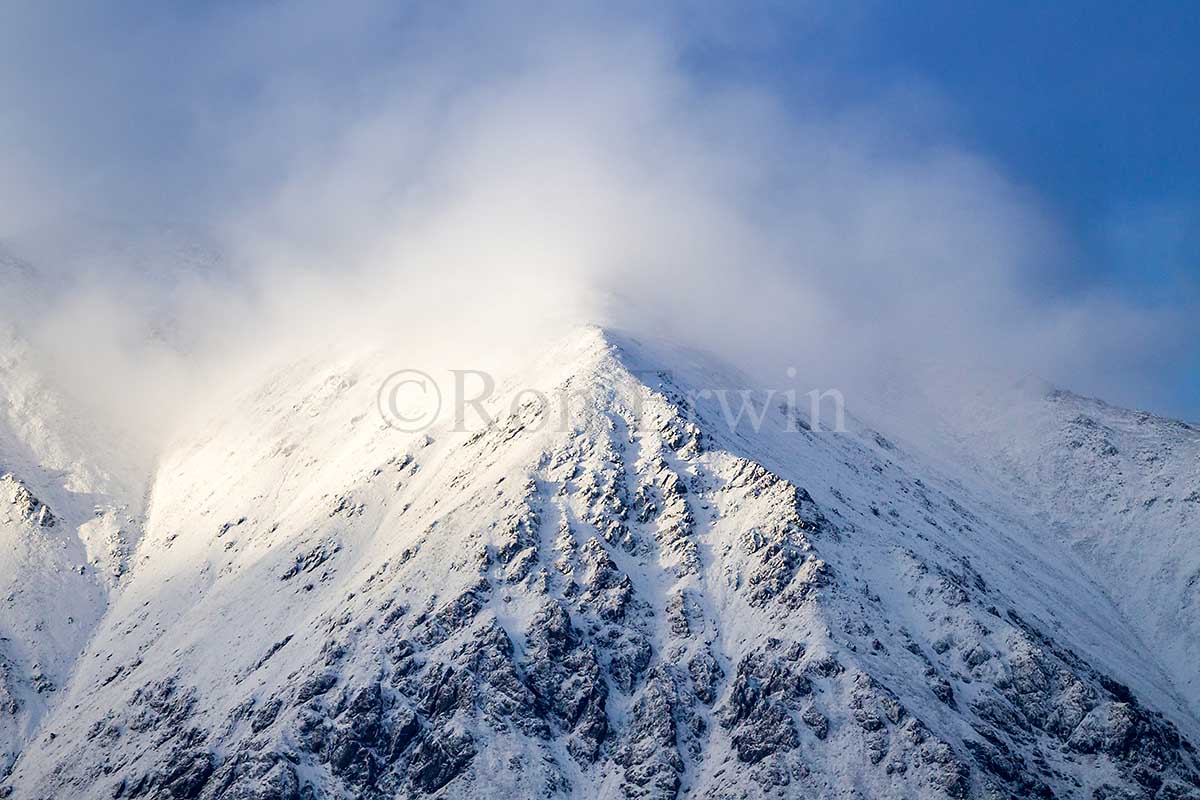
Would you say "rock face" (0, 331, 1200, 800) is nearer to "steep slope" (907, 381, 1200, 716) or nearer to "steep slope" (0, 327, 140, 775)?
"steep slope" (0, 327, 140, 775)

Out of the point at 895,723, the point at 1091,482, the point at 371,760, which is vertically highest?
the point at 1091,482

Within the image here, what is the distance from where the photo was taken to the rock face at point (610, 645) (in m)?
107

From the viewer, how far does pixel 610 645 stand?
119812mm

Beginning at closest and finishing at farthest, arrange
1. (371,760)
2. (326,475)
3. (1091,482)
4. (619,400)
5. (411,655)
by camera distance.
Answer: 1. (371,760)
2. (411,655)
3. (619,400)
4. (326,475)
5. (1091,482)

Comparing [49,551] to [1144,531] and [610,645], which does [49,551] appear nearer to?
[610,645]

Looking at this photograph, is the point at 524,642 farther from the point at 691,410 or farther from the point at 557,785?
the point at 691,410

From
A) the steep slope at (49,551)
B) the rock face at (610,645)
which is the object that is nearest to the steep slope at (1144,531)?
the rock face at (610,645)

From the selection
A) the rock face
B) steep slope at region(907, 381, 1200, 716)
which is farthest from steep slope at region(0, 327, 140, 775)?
steep slope at region(907, 381, 1200, 716)

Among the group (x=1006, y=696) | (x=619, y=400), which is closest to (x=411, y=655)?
(x=619, y=400)

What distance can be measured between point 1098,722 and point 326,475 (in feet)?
411

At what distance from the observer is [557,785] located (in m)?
106

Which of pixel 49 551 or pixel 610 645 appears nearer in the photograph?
pixel 610 645

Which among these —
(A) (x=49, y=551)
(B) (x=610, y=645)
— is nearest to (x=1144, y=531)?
(B) (x=610, y=645)

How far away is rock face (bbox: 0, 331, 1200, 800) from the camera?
10681 centimetres
